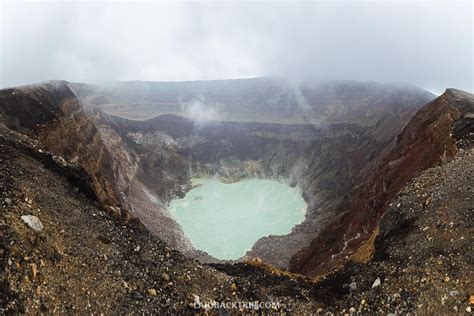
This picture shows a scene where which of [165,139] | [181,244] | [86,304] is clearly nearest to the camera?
[86,304]

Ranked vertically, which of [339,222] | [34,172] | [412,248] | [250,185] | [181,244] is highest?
[34,172]

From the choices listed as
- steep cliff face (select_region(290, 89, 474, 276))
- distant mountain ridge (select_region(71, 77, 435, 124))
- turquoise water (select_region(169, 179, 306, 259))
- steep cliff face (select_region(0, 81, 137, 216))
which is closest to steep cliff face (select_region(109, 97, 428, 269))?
turquoise water (select_region(169, 179, 306, 259))

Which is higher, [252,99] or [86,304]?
[86,304]

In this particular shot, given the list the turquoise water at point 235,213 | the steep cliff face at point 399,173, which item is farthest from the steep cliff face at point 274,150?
the steep cliff face at point 399,173

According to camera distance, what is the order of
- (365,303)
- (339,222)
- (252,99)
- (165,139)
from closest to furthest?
(365,303), (339,222), (165,139), (252,99)

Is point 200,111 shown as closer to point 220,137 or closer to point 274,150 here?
point 220,137

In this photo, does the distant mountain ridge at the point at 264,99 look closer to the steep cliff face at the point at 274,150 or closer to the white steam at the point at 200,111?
the white steam at the point at 200,111

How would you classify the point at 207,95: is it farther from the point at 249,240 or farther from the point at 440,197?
the point at 440,197

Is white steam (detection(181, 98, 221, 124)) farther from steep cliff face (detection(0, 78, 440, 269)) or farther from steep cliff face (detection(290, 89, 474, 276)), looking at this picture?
steep cliff face (detection(290, 89, 474, 276))

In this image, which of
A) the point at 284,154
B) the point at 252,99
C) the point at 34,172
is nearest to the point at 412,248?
the point at 34,172
